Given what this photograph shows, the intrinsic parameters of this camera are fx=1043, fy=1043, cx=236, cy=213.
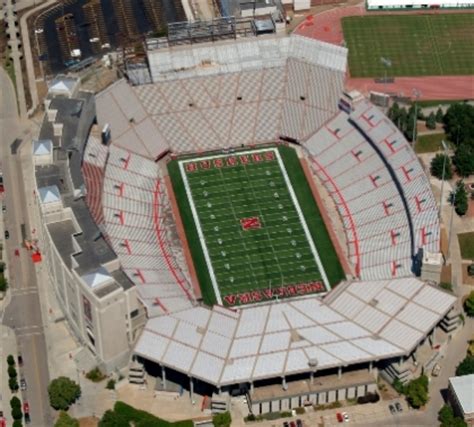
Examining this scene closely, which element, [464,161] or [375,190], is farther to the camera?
[464,161]

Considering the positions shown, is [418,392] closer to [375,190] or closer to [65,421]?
[375,190]

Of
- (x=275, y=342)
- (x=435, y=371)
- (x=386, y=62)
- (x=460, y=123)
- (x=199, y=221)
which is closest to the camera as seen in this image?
(x=275, y=342)

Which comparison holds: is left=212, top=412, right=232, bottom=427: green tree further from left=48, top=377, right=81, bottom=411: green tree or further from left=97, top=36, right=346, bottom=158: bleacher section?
left=97, top=36, right=346, bottom=158: bleacher section

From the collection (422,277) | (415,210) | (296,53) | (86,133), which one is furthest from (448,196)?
(86,133)

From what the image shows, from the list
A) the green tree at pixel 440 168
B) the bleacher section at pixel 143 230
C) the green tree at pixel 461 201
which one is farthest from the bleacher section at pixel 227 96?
the green tree at pixel 461 201

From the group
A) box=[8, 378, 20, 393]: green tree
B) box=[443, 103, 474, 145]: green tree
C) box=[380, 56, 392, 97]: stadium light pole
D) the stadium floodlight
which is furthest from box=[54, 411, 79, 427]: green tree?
the stadium floodlight

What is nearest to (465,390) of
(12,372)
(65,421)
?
(65,421)

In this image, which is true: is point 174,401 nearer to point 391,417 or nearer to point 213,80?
point 391,417
